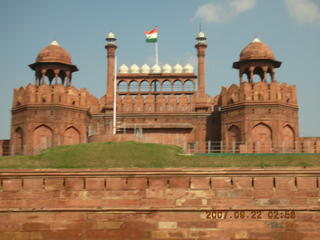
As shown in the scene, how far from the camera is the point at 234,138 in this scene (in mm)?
27422

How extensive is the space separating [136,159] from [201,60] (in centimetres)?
1492

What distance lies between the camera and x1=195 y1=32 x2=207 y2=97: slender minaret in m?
31.5

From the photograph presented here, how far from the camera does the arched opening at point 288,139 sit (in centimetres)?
2658

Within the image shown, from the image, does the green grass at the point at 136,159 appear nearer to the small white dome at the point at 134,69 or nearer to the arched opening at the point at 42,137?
the arched opening at the point at 42,137

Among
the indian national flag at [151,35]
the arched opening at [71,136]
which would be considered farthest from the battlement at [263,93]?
the arched opening at [71,136]

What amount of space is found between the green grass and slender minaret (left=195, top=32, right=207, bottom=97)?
1177cm

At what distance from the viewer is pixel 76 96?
29.1 meters

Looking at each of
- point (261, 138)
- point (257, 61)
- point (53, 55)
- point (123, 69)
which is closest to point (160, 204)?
point (261, 138)

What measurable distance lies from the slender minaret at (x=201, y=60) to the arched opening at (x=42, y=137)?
34.2ft

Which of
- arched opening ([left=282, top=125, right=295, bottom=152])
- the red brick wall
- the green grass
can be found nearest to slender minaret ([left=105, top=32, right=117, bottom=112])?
the green grass

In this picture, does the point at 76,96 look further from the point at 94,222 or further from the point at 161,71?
the point at 94,222

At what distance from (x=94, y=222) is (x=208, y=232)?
4.41m

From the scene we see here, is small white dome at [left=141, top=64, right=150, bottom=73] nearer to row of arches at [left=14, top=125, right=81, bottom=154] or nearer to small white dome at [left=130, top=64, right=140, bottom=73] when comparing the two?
small white dome at [left=130, top=64, right=140, bottom=73]

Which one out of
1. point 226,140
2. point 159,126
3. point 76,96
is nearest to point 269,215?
point 226,140
